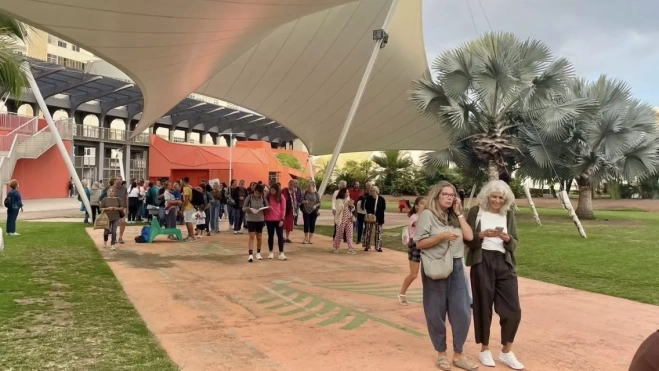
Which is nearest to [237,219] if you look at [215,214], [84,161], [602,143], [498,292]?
[215,214]

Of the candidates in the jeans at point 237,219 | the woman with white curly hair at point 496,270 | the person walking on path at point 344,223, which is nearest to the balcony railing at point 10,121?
the jeans at point 237,219

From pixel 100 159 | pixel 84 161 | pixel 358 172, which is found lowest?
pixel 358 172

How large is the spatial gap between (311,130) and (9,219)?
1388 cm

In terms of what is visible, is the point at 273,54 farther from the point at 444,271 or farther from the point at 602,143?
the point at 444,271

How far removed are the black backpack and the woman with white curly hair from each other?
863 centimetres

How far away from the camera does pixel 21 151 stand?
25.6 m

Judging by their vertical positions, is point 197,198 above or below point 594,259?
above

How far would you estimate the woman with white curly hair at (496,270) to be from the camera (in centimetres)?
358

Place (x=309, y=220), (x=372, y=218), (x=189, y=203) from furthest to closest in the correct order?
(x=189, y=203)
(x=309, y=220)
(x=372, y=218)

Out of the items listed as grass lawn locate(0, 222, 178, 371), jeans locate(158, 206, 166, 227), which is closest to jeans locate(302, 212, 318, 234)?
jeans locate(158, 206, 166, 227)

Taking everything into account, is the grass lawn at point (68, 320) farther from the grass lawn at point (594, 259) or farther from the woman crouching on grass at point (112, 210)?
the grass lawn at point (594, 259)

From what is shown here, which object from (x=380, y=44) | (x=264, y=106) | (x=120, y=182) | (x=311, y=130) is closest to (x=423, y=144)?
(x=311, y=130)

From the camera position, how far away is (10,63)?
24.3 feet

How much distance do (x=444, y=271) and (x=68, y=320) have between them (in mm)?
3419
